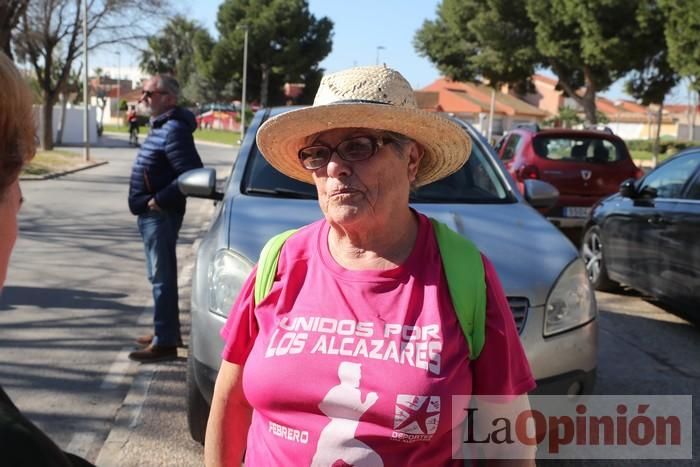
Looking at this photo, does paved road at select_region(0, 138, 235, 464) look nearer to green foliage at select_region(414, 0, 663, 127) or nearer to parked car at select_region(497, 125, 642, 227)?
parked car at select_region(497, 125, 642, 227)

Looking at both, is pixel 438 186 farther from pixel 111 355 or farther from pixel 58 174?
pixel 58 174

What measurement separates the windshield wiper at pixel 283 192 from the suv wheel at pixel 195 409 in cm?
112

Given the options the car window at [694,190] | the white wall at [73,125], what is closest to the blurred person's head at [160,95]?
the car window at [694,190]

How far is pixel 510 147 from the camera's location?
1273cm

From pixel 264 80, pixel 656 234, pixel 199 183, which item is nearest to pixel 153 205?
pixel 199 183

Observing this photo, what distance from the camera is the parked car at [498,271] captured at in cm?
346

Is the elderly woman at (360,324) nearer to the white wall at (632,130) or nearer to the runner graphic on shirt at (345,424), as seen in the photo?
the runner graphic on shirt at (345,424)

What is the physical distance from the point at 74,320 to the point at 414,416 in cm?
503

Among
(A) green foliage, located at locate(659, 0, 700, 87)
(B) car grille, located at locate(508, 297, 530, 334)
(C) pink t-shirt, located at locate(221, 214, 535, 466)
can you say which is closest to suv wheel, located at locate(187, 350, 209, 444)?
(B) car grille, located at locate(508, 297, 530, 334)

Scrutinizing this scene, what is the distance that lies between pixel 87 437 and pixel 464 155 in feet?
9.22

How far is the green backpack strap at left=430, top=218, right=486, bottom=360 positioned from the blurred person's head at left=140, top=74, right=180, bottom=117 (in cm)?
365

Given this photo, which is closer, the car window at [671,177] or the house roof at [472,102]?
the car window at [671,177]

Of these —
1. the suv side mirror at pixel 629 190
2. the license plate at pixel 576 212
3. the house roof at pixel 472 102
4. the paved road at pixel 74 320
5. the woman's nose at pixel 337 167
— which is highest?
the house roof at pixel 472 102

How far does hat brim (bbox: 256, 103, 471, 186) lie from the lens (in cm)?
206
